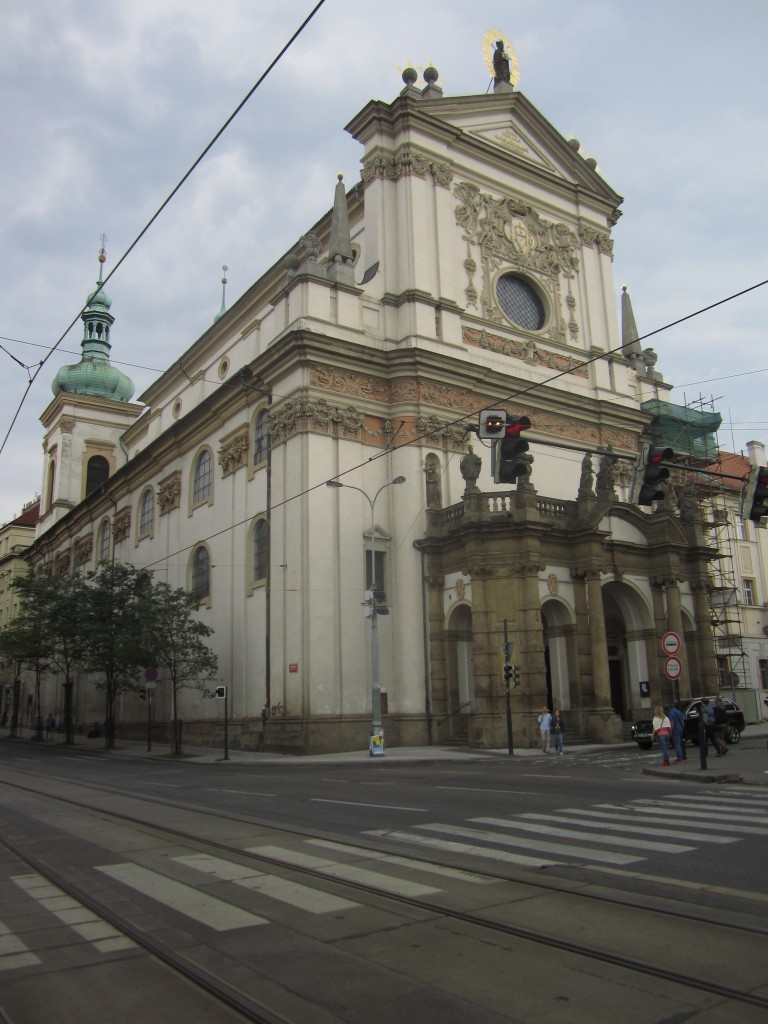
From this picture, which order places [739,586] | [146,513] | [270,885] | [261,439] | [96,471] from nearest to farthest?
1. [270,885]
2. [261,439]
3. [146,513]
4. [739,586]
5. [96,471]

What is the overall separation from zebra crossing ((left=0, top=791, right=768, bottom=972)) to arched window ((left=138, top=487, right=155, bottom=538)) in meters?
38.7

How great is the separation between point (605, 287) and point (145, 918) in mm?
39746

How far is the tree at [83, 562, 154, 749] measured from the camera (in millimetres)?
35375

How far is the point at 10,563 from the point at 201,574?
4896cm

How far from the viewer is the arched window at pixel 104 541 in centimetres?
5551

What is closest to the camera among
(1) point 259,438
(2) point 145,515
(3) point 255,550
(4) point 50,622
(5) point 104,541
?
(3) point 255,550

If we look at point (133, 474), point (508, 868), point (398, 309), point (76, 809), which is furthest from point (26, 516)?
point (508, 868)

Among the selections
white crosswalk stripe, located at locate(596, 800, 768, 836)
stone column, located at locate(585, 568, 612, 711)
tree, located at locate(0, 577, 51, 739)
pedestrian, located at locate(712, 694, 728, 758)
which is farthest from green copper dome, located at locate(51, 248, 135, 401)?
white crosswalk stripe, located at locate(596, 800, 768, 836)

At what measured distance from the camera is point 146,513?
4928 cm

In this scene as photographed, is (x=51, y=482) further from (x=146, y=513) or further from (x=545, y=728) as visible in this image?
(x=545, y=728)

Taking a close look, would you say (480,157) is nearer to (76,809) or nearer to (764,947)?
(76,809)

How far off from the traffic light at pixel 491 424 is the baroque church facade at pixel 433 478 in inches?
474

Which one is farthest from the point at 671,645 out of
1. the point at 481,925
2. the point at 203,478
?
the point at 203,478

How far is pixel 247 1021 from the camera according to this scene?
191 inches
